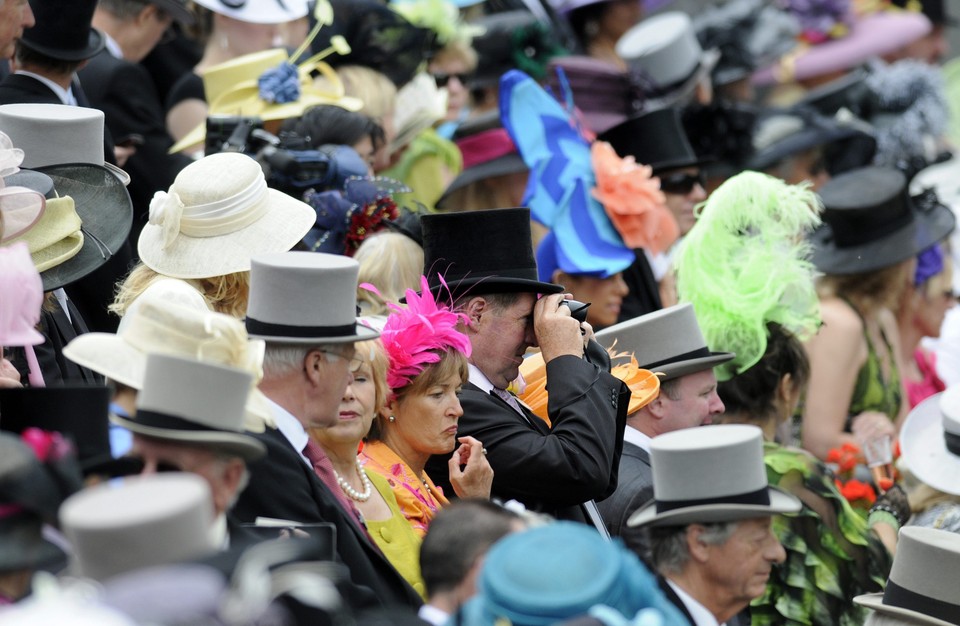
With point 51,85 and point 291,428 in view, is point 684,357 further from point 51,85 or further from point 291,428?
point 51,85

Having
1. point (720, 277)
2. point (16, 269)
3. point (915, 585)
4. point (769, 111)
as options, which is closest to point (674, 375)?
point (720, 277)

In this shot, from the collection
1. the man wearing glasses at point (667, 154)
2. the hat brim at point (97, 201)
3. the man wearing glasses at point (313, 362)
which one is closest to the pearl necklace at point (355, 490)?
the man wearing glasses at point (313, 362)

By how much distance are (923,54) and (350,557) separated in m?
8.75

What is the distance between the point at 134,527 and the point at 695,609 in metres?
1.81

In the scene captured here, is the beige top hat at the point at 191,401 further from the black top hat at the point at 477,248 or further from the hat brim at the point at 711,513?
the black top hat at the point at 477,248

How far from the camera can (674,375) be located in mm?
5418

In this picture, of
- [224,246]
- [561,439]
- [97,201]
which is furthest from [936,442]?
[97,201]

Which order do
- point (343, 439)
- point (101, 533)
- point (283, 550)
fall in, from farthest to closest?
1. point (343, 439)
2. point (283, 550)
3. point (101, 533)

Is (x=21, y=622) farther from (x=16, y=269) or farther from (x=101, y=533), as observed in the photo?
(x=16, y=269)

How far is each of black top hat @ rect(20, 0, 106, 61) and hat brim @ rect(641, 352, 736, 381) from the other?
2.34m

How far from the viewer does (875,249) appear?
7215 millimetres

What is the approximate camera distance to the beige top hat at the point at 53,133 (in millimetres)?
4918

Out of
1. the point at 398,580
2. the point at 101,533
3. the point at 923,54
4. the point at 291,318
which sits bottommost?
the point at 923,54

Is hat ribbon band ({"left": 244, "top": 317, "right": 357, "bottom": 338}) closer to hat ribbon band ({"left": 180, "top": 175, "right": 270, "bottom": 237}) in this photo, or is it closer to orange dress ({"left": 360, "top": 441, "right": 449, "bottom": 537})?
orange dress ({"left": 360, "top": 441, "right": 449, "bottom": 537})
